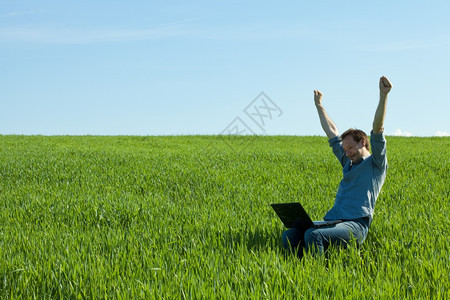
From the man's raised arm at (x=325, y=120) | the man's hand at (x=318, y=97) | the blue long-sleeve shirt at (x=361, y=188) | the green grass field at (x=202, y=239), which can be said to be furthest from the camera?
the man's hand at (x=318, y=97)

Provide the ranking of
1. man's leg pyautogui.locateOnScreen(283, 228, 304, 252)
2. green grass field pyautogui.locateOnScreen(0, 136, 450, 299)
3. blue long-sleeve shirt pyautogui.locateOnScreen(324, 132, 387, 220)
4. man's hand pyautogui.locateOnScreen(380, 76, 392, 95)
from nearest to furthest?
green grass field pyautogui.locateOnScreen(0, 136, 450, 299) → man's hand pyautogui.locateOnScreen(380, 76, 392, 95) → blue long-sleeve shirt pyautogui.locateOnScreen(324, 132, 387, 220) → man's leg pyautogui.locateOnScreen(283, 228, 304, 252)

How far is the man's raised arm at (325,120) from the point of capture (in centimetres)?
590

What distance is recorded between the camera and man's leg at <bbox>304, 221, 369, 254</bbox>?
195 inches

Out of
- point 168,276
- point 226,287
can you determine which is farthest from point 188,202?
point 226,287

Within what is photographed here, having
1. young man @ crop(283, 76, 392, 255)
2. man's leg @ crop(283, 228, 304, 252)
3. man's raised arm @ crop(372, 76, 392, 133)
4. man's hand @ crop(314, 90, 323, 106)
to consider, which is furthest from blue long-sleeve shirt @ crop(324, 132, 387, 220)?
man's hand @ crop(314, 90, 323, 106)

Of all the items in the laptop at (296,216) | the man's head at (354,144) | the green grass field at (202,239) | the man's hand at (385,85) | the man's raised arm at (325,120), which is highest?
the man's hand at (385,85)

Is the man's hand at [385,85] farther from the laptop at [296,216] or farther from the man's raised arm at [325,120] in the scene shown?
the laptop at [296,216]

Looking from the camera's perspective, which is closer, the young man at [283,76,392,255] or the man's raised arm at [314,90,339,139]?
the young man at [283,76,392,255]

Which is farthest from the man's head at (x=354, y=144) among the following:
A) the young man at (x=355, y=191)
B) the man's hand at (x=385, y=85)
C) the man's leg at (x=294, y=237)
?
the man's leg at (x=294, y=237)

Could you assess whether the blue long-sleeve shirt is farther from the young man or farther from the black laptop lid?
the black laptop lid

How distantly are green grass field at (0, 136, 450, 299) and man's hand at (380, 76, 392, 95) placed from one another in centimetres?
173

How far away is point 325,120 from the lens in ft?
19.6

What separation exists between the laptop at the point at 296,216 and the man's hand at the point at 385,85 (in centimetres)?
→ 149

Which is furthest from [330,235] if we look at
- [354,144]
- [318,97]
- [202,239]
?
[318,97]
